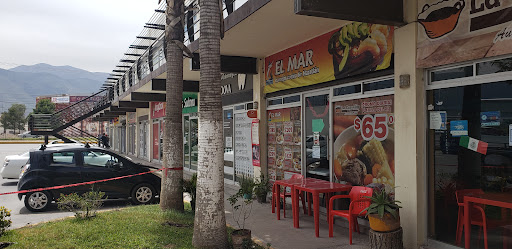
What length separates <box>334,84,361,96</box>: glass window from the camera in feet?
22.9

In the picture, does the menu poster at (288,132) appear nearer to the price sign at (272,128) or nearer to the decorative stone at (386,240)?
the price sign at (272,128)

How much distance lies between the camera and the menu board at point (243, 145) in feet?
36.9

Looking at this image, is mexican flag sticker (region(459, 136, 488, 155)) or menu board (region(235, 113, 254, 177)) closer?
mexican flag sticker (region(459, 136, 488, 155))

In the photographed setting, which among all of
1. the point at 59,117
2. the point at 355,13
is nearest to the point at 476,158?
the point at 355,13

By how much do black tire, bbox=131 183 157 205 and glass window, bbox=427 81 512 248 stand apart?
667 cm

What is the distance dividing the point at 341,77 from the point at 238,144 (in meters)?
5.41

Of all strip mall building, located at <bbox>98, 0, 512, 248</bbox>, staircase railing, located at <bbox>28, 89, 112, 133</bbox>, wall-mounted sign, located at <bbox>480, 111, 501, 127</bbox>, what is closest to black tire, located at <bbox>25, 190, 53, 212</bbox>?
strip mall building, located at <bbox>98, 0, 512, 248</bbox>

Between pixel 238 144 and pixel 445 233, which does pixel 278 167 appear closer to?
pixel 238 144

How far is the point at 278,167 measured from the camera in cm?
984

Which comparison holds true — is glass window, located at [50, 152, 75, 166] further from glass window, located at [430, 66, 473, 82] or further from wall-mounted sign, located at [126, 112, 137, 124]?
wall-mounted sign, located at [126, 112, 137, 124]

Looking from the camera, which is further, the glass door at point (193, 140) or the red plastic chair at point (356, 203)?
the glass door at point (193, 140)

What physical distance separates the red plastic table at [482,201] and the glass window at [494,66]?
58.8 inches

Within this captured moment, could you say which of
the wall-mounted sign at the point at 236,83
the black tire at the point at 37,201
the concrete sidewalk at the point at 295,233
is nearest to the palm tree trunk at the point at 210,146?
the concrete sidewalk at the point at 295,233

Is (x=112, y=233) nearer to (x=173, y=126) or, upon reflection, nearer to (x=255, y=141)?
(x=173, y=126)
